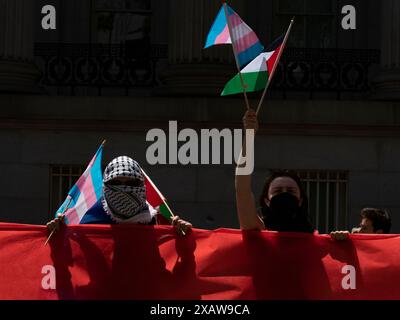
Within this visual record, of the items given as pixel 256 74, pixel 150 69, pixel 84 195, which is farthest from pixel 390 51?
pixel 84 195

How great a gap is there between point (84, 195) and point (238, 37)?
5.05ft

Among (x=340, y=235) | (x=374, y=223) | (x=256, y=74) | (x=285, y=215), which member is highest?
(x=256, y=74)

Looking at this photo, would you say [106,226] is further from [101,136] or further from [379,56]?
[379,56]

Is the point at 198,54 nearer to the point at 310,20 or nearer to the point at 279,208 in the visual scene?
the point at 310,20

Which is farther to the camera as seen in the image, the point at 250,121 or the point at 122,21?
the point at 122,21

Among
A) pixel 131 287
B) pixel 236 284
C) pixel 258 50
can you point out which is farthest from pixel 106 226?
pixel 258 50

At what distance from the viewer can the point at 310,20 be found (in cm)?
1891

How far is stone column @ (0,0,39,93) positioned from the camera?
1683 centimetres

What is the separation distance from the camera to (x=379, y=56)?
18.0 meters

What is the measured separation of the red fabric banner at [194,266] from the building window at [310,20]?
12.0 meters

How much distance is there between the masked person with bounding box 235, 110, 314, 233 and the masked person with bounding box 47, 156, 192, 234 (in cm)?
43

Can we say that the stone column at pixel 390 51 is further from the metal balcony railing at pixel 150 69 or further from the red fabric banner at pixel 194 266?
the red fabric banner at pixel 194 266

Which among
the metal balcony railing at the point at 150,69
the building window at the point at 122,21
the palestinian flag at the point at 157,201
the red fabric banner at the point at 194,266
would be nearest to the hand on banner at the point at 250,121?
the red fabric banner at the point at 194,266

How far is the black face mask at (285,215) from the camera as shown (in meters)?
6.89
